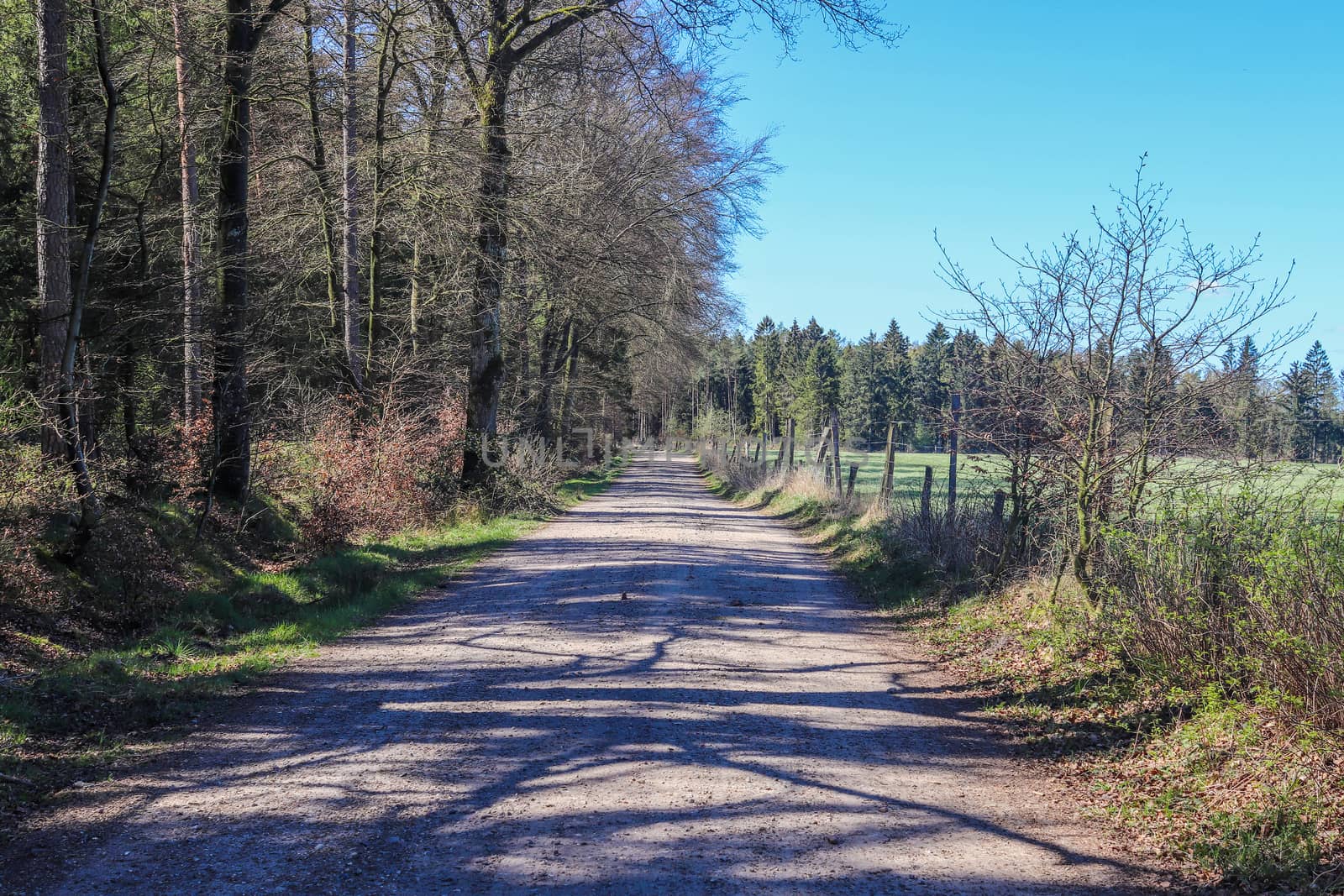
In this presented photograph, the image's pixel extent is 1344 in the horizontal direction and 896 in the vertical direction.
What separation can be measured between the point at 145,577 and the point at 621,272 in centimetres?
1896

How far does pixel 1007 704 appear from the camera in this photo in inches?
273

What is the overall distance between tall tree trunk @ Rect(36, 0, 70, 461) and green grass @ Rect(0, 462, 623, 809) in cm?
223

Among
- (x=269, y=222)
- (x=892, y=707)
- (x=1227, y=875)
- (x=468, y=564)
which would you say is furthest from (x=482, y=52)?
(x=1227, y=875)

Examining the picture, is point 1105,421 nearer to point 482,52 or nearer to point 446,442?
point 446,442

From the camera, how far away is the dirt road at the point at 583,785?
3965 mm

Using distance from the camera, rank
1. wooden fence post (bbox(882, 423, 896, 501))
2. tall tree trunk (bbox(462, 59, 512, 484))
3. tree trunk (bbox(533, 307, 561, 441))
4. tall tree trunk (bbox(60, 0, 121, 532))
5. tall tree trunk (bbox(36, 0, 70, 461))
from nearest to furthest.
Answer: tall tree trunk (bbox(60, 0, 121, 532)) < tall tree trunk (bbox(36, 0, 70, 461)) < wooden fence post (bbox(882, 423, 896, 501)) < tall tree trunk (bbox(462, 59, 512, 484)) < tree trunk (bbox(533, 307, 561, 441))

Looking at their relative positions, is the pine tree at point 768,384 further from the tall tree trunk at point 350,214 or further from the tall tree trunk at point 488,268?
the tall tree trunk at point 350,214

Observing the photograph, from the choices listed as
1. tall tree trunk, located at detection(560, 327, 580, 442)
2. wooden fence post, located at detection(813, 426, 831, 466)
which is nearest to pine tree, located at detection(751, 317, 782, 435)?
tall tree trunk, located at detection(560, 327, 580, 442)

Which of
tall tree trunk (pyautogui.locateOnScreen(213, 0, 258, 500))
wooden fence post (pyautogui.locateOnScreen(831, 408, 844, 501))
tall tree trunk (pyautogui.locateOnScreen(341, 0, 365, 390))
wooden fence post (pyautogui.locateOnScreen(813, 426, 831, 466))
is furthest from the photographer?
wooden fence post (pyautogui.locateOnScreen(813, 426, 831, 466))

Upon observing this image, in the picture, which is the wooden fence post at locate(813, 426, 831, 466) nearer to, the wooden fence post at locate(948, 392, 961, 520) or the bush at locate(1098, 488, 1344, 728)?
the wooden fence post at locate(948, 392, 961, 520)

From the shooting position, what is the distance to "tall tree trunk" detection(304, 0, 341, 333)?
17422mm

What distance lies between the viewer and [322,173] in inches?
730

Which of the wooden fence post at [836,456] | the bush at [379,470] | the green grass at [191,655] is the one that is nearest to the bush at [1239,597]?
the green grass at [191,655]

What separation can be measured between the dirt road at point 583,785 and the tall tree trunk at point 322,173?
12.0 metres
